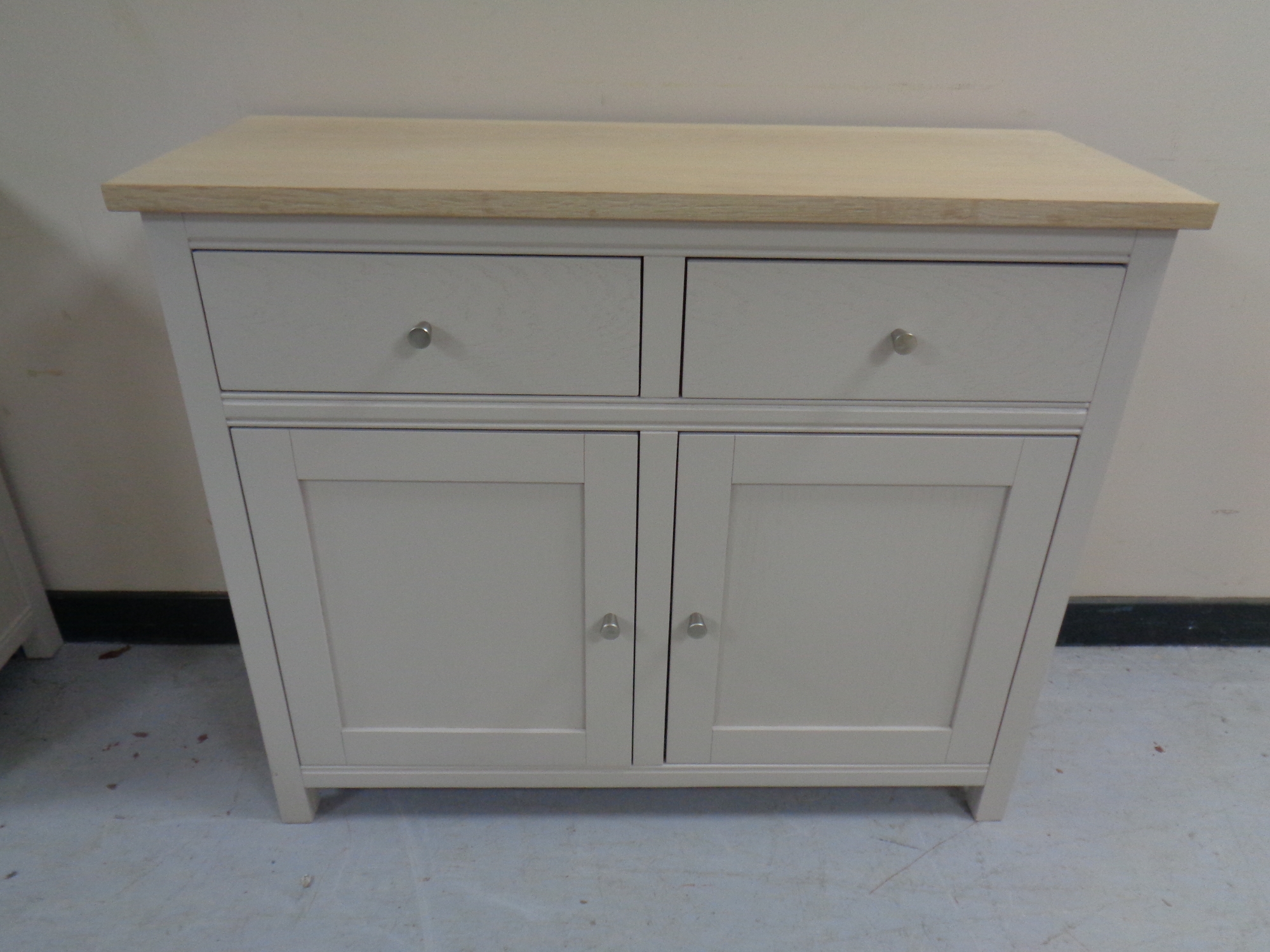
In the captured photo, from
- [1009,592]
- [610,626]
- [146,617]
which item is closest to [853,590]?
[1009,592]

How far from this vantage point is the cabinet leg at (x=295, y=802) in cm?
124

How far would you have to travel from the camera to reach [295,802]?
1251 mm

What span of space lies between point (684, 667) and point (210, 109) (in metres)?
0.98

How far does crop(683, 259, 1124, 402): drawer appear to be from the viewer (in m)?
0.92

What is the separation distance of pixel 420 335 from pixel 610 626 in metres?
0.42

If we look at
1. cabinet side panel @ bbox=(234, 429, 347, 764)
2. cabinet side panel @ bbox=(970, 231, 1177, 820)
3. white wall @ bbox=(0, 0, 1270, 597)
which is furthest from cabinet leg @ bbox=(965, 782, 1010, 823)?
cabinet side panel @ bbox=(234, 429, 347, 764)

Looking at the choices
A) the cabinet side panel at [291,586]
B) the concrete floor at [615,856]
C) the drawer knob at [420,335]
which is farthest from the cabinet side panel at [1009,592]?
the cabinet side panel at [291,586]

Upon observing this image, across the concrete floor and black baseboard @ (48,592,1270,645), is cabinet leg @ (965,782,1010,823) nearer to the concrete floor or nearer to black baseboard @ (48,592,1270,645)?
the concrete floor

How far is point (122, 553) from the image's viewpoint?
5.04 feet

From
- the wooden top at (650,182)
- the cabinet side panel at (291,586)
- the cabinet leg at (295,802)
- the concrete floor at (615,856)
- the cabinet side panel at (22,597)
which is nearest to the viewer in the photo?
the wooden top at (650,182)

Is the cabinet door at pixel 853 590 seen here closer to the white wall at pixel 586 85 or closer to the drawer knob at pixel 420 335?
the drawer knob at pixel 420 335

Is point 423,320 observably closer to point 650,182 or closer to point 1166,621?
point 650,182

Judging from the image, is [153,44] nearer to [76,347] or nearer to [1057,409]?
[76,347]

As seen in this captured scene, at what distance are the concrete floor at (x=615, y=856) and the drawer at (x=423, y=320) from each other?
666mm
